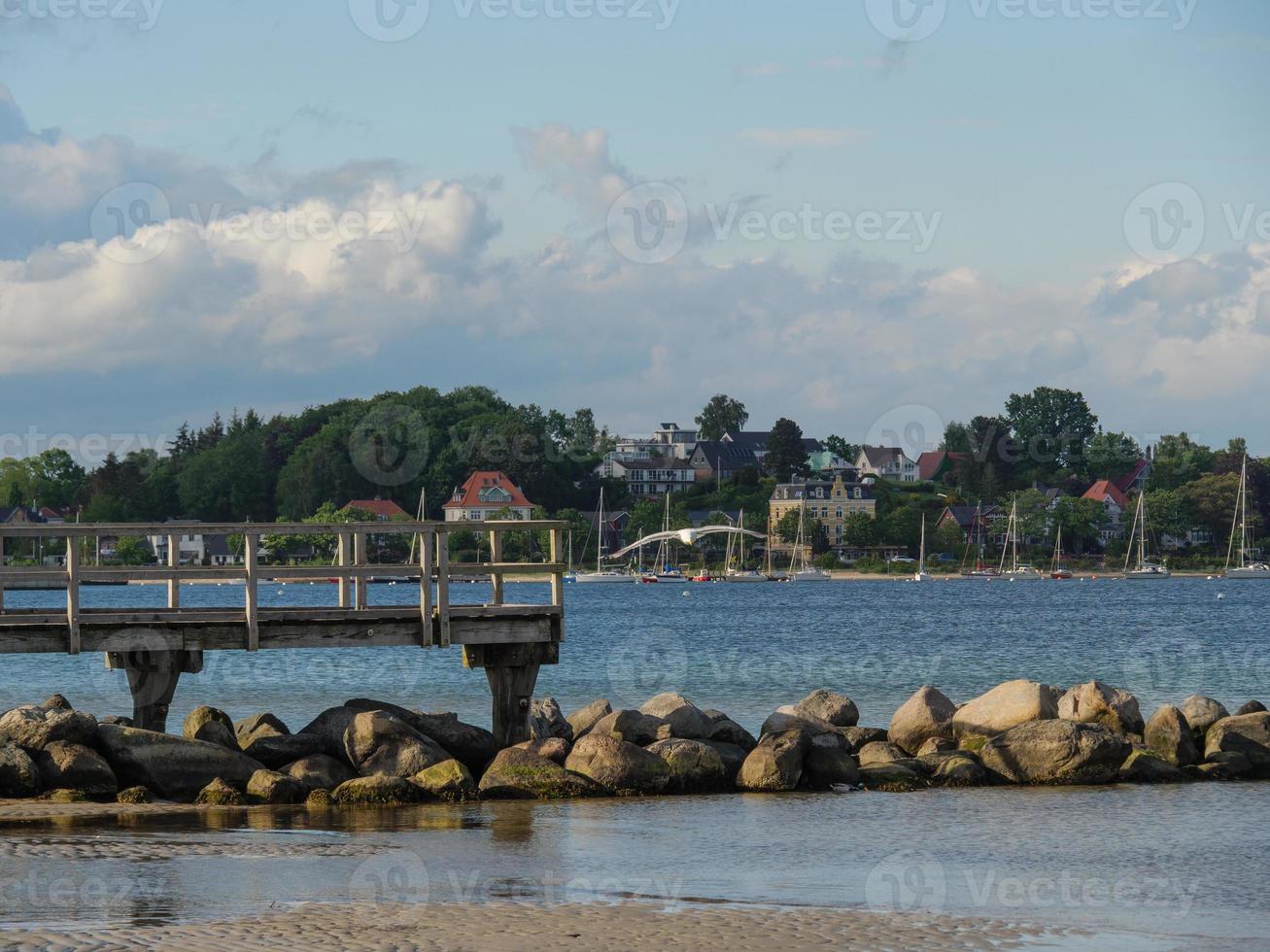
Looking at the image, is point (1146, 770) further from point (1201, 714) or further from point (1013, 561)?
point (1013, 561)

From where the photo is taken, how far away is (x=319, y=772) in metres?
20.7

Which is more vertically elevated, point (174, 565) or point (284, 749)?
point (174, 565)

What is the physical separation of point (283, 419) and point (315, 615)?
176 m

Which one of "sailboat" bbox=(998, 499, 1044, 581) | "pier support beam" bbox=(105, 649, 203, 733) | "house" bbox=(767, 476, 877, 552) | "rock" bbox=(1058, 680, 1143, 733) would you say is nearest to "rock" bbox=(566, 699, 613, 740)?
"pier support beam" bbox=(105, 649, 203, 733)

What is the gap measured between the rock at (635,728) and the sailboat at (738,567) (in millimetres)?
138698

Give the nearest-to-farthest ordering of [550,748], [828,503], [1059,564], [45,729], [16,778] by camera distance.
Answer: [16,778], [45,729], [550,748], [1059,564], [828,503]

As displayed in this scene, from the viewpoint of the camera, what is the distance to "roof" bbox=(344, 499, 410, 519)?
159000 millimetres

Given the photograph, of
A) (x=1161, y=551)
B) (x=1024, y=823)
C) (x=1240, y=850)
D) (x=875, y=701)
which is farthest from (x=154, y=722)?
(x=1161, y=551)

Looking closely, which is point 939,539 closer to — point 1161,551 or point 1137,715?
point 1161,551

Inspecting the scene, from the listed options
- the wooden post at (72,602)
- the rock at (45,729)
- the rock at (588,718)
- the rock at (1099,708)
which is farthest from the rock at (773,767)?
the wooden post at (72,602)

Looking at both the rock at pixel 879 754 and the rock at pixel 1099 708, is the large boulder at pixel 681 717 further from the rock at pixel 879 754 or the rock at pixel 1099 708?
the rock at pixel 1099 708

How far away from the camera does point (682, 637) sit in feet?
234

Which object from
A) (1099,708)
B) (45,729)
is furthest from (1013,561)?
(45,729)

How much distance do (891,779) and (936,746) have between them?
139 cm
